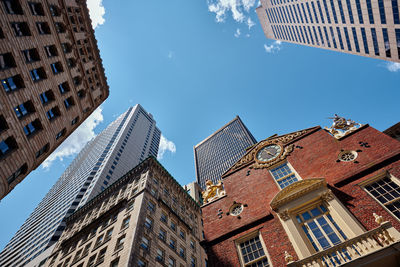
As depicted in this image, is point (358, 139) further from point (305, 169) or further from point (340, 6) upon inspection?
point (340, 6)

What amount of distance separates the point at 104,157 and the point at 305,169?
319 ft

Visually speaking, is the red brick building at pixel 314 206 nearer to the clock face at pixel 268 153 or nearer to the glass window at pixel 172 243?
the clock face at pixel 268 153

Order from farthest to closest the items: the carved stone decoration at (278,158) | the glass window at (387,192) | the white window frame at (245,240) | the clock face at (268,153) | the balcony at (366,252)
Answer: the clock face at (268,153), the carved stone decoration at (278,158), the white window frame at (245,240), the glass window at (387,192), the balcony at (366,252)

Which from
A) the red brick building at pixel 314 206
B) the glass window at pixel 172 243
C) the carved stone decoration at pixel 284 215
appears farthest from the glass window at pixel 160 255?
the carved stone decoration at pixel 284 215

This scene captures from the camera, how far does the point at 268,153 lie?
2003 cm

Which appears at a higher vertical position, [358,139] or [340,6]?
[340,6]

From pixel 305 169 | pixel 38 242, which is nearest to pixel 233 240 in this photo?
pixel 305 169

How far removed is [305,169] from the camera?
1683cm

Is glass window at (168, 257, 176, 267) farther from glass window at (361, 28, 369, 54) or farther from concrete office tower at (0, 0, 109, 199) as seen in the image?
glass window at (361, 28, 369, 54)

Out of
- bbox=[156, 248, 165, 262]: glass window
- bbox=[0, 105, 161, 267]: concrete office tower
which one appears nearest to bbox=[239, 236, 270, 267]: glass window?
bbox=[156, 248, 165, 262]: glass window

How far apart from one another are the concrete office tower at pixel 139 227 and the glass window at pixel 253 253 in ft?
61.2

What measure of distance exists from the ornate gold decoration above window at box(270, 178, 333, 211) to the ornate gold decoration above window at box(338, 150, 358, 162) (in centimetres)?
276

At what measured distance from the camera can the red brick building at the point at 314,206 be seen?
10.7 m

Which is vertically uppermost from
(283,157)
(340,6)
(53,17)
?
(340,6)
